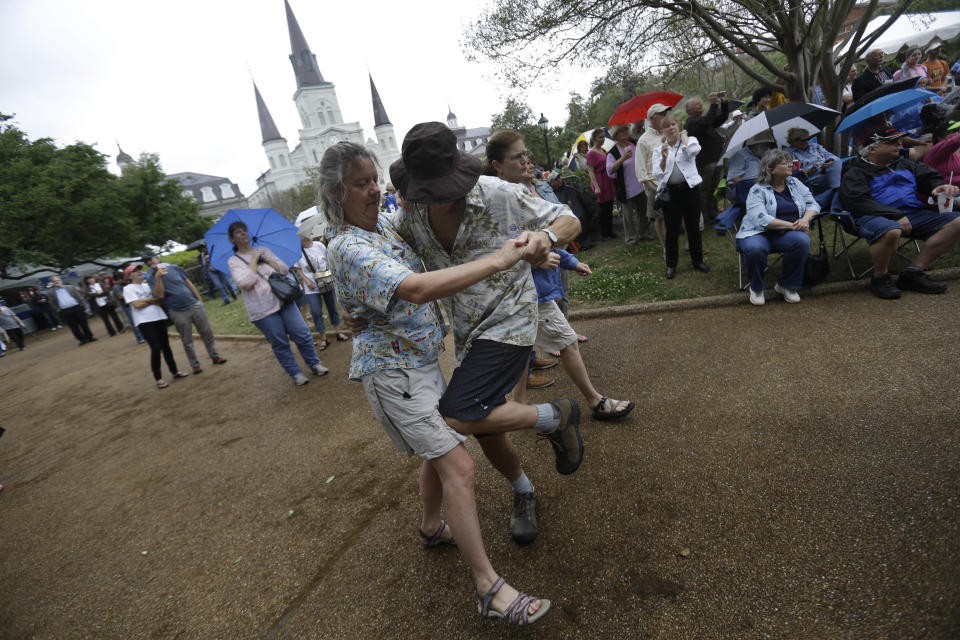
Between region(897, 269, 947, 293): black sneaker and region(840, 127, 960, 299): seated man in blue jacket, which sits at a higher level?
region(840, 127, 960, 299): seated man in blue jacket

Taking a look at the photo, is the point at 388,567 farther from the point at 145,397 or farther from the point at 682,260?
the point at 145,397

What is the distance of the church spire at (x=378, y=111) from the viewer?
286 feet

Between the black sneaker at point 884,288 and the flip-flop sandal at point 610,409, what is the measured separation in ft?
9.73

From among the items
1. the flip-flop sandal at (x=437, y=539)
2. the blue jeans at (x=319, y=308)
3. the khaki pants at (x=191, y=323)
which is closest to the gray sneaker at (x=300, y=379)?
the blue jeans at (x=319, y=308)

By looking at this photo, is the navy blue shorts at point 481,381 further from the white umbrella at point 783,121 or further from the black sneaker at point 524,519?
the white umbrella at point 783,121

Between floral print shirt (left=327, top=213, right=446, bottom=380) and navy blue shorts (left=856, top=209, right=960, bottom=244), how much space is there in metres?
4.68

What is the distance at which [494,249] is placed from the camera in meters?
2.05

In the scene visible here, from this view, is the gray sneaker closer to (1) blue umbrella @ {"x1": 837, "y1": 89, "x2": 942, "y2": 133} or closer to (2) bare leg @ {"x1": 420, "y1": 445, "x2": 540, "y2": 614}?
(2) bare leg @ {"x1": 420, "y1": 445, "x2": 540, "y2": 614}

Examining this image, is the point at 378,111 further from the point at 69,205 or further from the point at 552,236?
the point at 552,236

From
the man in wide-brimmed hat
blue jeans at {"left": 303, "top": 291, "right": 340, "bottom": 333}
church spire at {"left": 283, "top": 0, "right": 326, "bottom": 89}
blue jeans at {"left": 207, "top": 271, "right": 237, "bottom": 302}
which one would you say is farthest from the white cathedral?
the man in wide-brimmed hat

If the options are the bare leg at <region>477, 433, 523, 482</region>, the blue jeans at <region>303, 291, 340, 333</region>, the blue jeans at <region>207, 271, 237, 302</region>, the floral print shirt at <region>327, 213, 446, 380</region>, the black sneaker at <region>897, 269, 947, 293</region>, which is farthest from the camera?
the blue jeans at <region>207, 271, 237, 302</region>

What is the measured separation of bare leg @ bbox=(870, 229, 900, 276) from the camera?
4176 mm

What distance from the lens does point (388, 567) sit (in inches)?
98.0

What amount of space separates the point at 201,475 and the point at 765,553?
14.6ft
